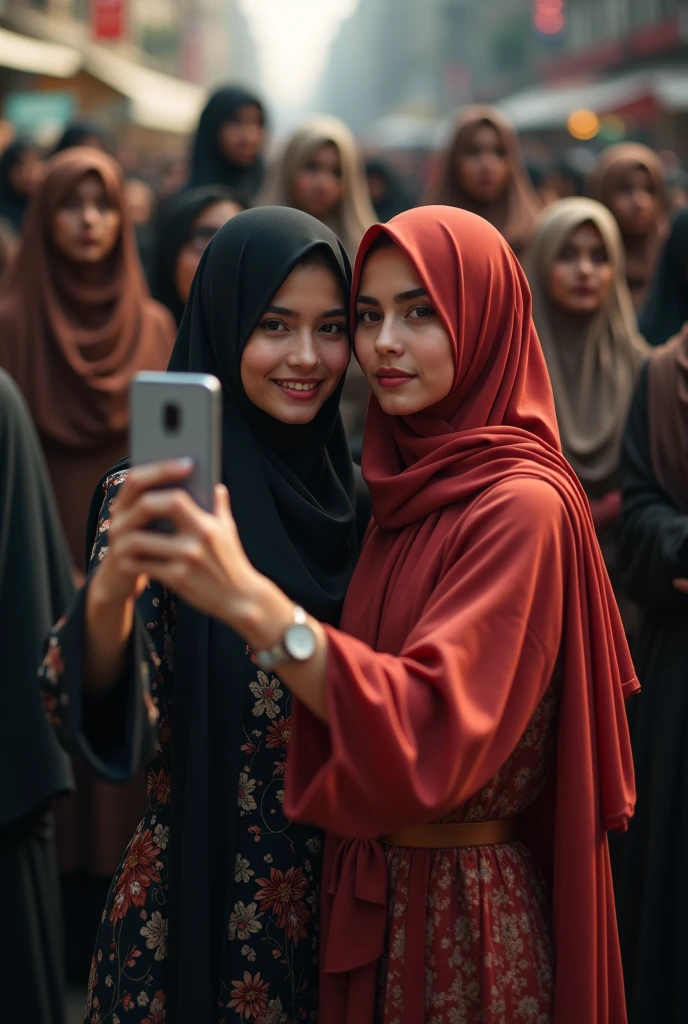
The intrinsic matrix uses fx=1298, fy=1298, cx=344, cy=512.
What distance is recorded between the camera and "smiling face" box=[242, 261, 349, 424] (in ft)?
6.88

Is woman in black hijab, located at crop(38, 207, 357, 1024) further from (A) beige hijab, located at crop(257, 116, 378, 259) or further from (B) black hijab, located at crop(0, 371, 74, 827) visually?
(A) beige hijab, located at crop(257, 116, 378, 259)

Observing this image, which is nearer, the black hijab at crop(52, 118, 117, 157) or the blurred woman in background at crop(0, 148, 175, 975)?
the blurred woman in background at crop(0, 148, 175, 975)

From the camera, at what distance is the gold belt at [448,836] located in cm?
192

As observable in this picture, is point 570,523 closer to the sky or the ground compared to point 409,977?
closer to the sky

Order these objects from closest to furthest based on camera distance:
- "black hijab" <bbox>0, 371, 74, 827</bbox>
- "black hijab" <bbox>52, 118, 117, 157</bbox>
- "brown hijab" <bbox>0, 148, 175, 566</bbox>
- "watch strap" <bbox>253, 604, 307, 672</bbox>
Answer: "watch strap" <bbox>253, 604, 307, 672</bbox> → "black hijab" <bbox>0, 371, 74, 827</bbox> → "brown hijab" <bbox>0, 148, 175, 566</bbox> → "black hijab" <bbox>52, 118, 117, 157</bbox>

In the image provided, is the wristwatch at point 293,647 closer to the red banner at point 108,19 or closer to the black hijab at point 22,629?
the black hijab at point 22,629

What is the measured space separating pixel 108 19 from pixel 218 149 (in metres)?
17.6

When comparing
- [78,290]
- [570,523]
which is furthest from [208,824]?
[78,290]

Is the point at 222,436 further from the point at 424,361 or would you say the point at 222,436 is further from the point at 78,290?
the point at 78,290

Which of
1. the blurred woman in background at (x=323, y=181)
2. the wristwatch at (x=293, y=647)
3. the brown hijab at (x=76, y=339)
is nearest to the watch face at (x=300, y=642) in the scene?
the wristwatch at (x=293, y=647)

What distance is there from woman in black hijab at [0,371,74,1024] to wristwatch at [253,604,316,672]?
49.0 inches

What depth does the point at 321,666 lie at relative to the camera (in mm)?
1585

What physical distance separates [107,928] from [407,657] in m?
0.74

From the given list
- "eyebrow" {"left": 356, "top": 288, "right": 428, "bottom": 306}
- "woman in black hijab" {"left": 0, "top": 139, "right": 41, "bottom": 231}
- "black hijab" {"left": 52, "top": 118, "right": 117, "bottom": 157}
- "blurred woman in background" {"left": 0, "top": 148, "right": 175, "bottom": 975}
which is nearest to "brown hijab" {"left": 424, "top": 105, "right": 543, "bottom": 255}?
"blurred woman in background" {"left": 0, "top": 148, "right": 175, "bottom": 975}
